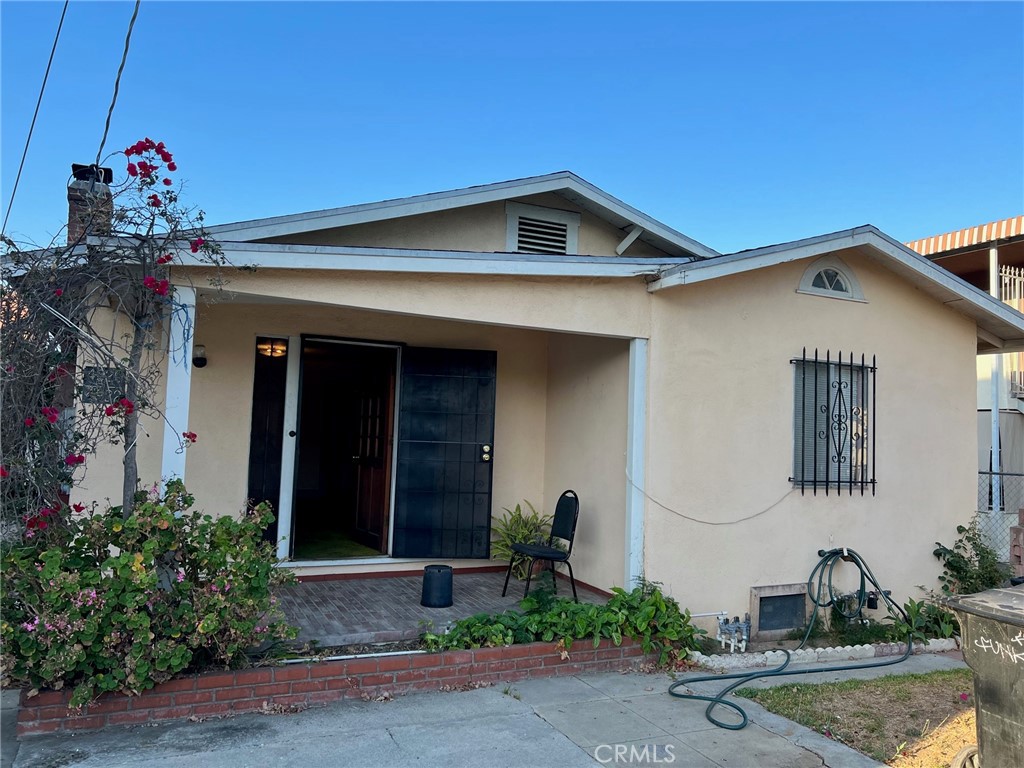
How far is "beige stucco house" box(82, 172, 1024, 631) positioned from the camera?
18.0ft

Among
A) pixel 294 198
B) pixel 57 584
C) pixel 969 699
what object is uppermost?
pixel 294 198

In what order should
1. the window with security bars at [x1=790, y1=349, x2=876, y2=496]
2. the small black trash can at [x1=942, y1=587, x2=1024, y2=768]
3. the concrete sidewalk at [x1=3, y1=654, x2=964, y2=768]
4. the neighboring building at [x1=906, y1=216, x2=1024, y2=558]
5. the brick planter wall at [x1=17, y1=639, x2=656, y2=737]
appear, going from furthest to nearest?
the neighboring building at [x1=906, y1=216, x2=1024, y2=558]
the window with security bars at [x1=790, y1=349, x2=876, y2=496]
the brick planter wall at [x1=17, y1=639, x2=656, y2=737]
the concrete sidewalk at [x1=3, y1=654, x2=964, y2=768]
the small black trash can at [x1=942, y1=587, x2=1024, y2=768]

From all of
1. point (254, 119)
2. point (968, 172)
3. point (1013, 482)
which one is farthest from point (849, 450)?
point (1013, 482)

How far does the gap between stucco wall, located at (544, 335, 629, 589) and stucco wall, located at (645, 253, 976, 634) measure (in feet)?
1.23

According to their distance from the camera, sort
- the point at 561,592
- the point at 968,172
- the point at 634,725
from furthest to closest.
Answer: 1. the point at 968,172
2. the point at 561,592
3. the point at 634,725

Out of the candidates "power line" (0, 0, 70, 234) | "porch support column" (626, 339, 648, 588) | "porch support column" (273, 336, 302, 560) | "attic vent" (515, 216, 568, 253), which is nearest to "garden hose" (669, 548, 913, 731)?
"porch support column" (626, 339, 648, 588)

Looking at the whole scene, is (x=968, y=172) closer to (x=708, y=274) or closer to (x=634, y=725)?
(x=708, y=274)

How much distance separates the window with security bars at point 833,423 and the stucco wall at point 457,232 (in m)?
2.52

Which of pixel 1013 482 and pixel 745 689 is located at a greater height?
pixel 1013 482

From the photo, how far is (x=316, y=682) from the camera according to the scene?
13.4ft

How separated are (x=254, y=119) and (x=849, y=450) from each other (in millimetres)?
8023

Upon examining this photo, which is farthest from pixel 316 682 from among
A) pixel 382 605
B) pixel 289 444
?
pixel 289 444

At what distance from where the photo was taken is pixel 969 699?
465cm

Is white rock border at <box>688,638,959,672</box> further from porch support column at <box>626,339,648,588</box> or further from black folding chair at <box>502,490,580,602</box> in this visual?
black folding chair at <box>502,490,580,602</box>
